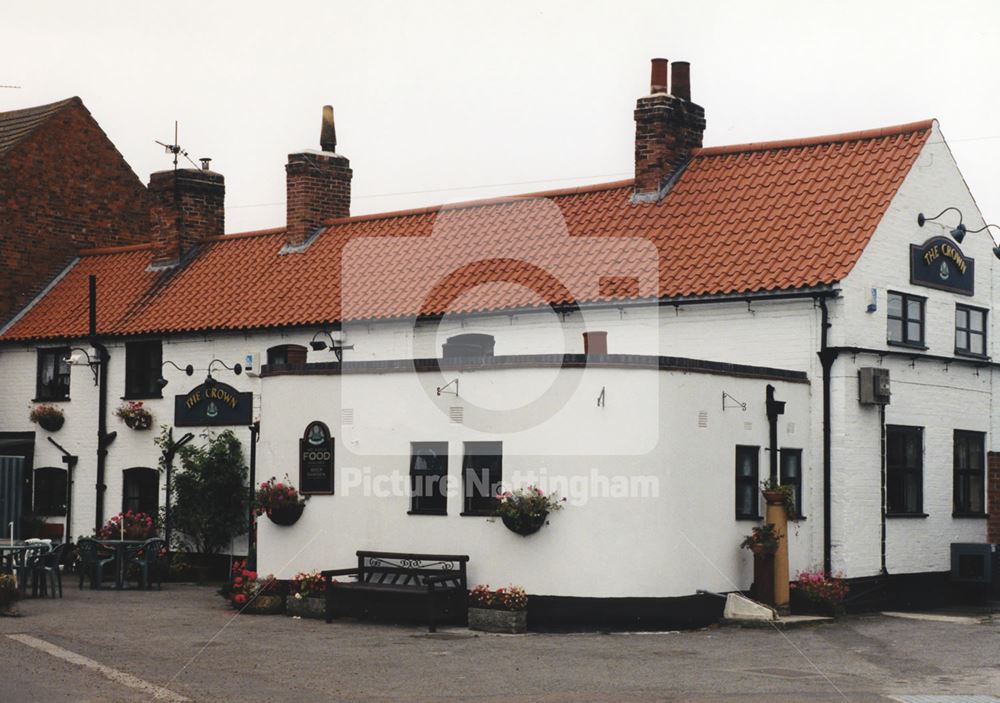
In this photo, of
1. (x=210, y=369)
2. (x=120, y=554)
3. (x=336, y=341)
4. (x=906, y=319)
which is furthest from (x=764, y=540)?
(x=210, y=369)

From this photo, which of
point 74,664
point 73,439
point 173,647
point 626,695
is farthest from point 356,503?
point 73,439

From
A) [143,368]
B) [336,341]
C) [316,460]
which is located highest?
[336,341]

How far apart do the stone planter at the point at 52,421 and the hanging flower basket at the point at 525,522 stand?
15314 mm

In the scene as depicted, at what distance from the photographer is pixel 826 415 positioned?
22453 millimetres

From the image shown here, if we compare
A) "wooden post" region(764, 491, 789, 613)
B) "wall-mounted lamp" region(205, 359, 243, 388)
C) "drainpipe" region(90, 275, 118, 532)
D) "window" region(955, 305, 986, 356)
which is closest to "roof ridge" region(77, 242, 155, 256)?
"drainpipe" region(90, 275, 118, 532)

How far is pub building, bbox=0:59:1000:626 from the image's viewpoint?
19594 millimetres

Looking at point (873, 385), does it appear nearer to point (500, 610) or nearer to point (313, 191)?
point (500, 610)

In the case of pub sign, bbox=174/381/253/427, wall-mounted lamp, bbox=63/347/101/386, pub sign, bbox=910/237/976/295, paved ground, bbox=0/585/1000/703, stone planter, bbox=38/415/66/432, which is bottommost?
paved ground, bbox=0/585/1000/703

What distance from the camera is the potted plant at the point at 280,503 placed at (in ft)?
70.2

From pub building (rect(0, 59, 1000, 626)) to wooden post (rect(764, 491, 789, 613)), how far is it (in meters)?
0.47

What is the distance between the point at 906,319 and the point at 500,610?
9.41 m

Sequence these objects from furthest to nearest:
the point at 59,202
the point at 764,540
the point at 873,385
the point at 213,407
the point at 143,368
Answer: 1. the point at 59,202
2. the point at 143,368
3. the point at 213,407
4. the point at 873,385
5. the point at 764,540

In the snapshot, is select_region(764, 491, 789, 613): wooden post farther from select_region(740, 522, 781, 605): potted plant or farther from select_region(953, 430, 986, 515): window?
select_region(953, 430, 986, 515): window

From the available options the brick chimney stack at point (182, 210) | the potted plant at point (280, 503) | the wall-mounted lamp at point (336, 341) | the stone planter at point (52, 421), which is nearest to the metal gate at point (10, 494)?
the stone planter at point (52, 421)
